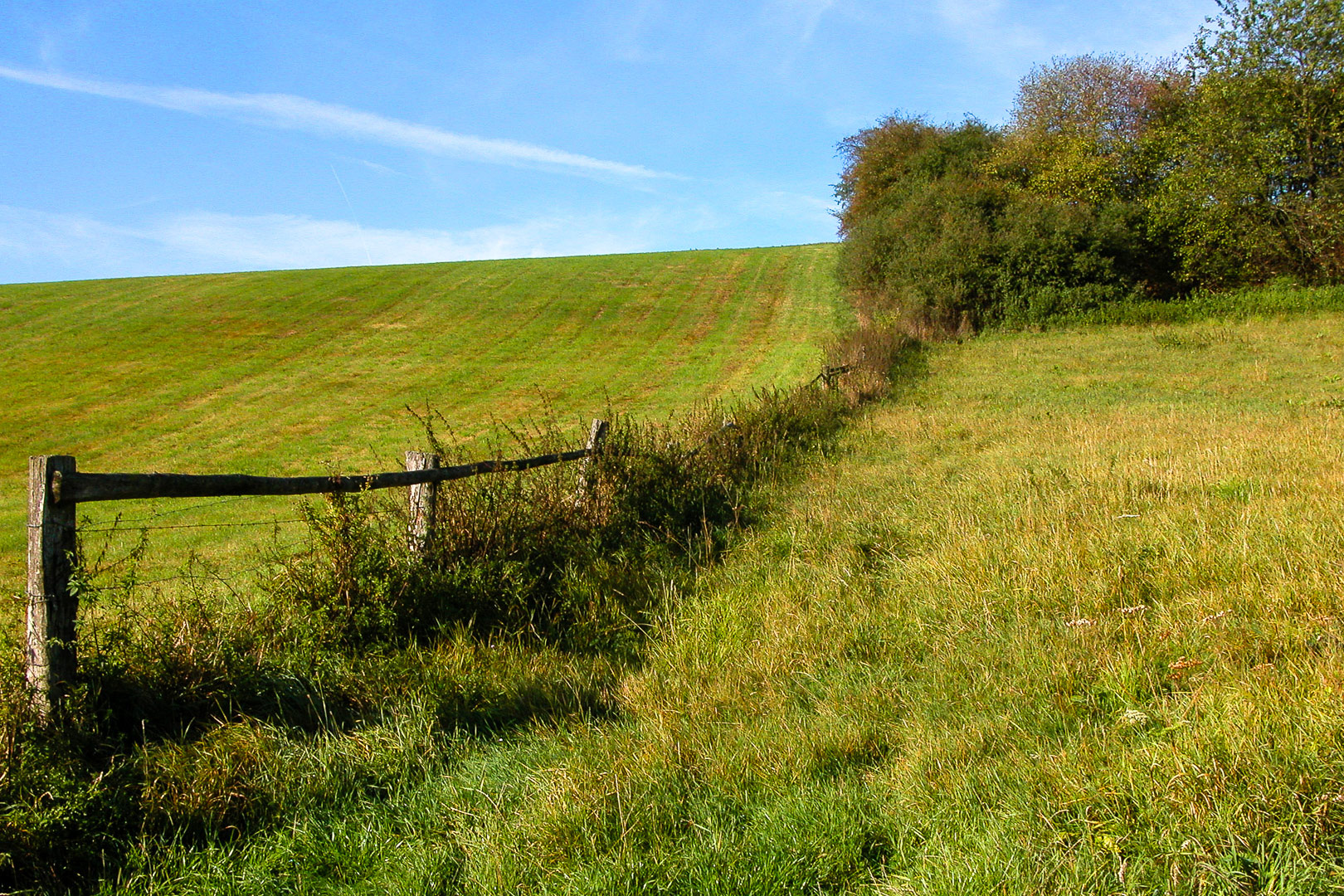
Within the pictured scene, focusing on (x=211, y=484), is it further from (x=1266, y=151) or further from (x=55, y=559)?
(x=1266, y=151)

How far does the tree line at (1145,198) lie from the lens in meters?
29.5

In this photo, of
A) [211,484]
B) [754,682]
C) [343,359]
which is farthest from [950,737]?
[343,359]

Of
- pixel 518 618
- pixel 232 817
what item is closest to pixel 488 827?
pixel 232 817

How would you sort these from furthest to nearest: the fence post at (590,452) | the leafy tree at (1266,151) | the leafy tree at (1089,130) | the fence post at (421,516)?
1. the leafy tree at (1089,130)
2. the leafy tree at (1266,151)
3. the fence post at (590,452)
4. the fence post at (421,516)

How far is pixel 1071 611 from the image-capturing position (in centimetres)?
466

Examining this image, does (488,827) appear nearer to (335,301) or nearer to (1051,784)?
(1051,784)

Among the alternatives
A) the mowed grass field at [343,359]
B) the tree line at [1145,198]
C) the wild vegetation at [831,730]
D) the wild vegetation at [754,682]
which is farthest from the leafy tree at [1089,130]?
the wild vegetation at [831,730]

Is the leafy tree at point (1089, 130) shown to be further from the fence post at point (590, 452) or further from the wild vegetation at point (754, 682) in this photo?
the fence post at point (590, 452)

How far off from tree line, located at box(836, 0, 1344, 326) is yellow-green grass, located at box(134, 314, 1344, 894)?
25080mm

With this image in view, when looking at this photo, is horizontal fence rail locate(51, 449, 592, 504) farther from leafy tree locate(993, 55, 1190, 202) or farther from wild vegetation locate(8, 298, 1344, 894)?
leafy tree locate(993, 55, 1190, 202)

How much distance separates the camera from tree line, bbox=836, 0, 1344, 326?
29.5 meters

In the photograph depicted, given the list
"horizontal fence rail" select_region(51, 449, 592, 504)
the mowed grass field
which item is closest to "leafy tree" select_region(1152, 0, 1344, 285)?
the mowed grass field

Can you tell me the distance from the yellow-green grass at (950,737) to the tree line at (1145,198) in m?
25.1

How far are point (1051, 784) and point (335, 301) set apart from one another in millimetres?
47281
